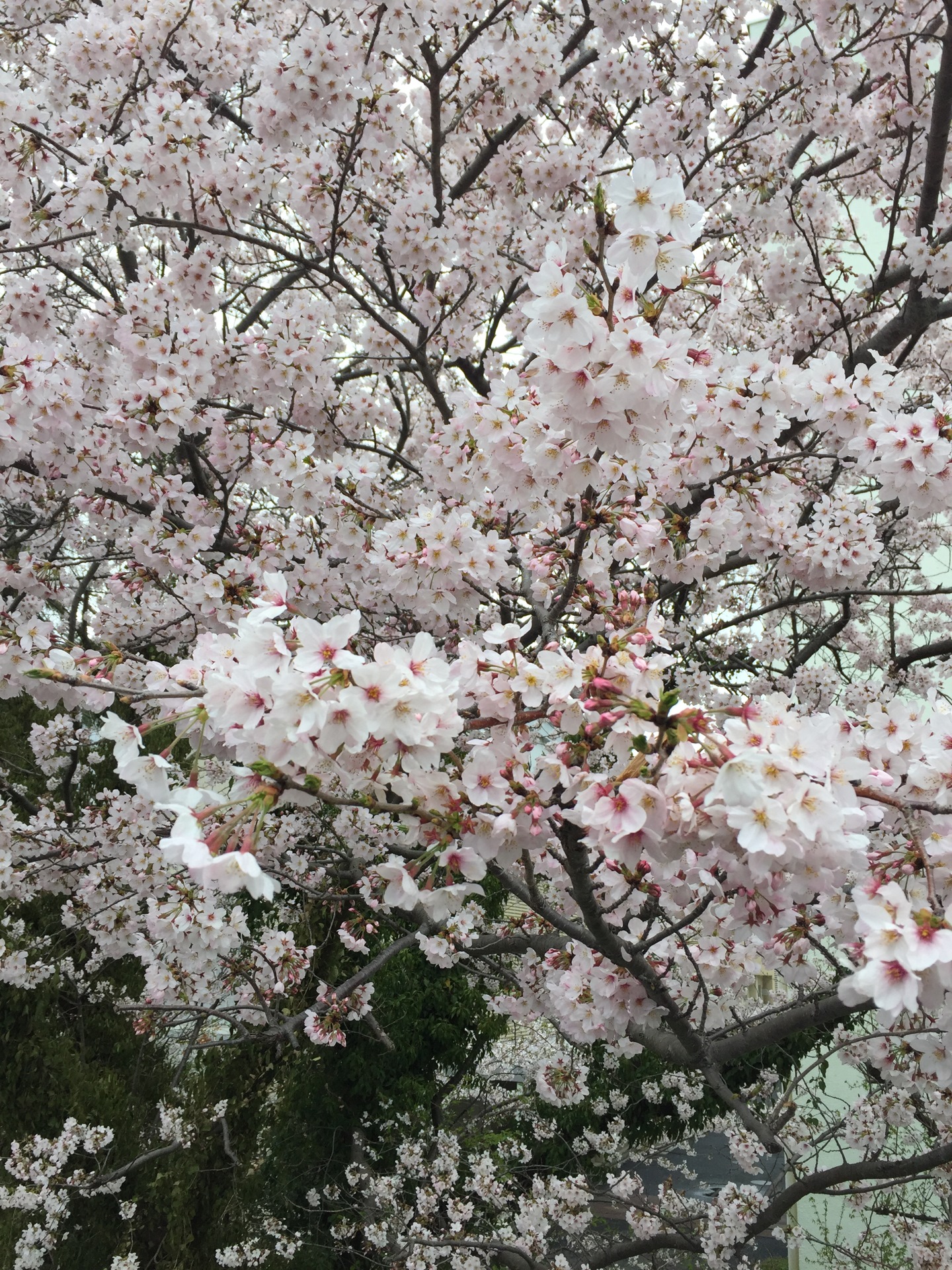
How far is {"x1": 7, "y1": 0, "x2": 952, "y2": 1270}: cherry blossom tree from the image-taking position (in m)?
1.29

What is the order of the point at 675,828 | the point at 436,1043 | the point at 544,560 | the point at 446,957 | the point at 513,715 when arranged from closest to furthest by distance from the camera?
the point at 675,828, the point at 513,715, the point at 544,560, the point at 446,957, the point at 436,1043

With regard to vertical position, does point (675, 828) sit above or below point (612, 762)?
below

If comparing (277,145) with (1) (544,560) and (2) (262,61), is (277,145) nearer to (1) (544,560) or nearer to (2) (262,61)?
(2) (262,61)

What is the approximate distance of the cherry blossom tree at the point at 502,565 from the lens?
129 centimetres

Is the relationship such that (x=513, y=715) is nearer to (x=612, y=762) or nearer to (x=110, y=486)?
(x=612, y=762)

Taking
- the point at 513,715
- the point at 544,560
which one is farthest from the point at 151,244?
the point at 513,715

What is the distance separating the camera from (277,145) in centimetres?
347

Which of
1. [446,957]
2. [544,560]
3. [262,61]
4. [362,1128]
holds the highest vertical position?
[262,61]

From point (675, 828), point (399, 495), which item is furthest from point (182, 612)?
point (675, 828)

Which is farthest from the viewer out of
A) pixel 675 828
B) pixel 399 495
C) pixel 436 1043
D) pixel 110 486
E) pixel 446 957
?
pixel 436 1043

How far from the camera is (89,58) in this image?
3477 millimetres

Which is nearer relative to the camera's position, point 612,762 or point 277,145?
point 612,762

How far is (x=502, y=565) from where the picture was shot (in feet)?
7.97

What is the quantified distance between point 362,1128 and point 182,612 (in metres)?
3.58
